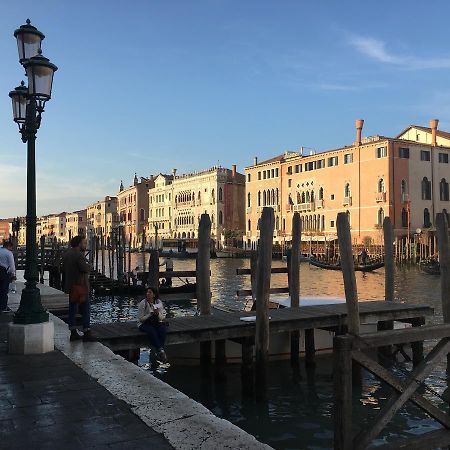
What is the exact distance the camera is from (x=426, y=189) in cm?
4328

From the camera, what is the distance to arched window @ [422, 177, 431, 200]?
43094mm

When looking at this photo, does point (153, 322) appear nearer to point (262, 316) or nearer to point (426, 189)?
point (262, 316)

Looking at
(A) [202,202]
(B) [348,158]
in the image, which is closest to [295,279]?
(B) [348,158]

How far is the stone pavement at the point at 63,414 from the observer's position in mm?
3291

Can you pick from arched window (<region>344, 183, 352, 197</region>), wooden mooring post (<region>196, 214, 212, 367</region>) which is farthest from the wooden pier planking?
arched window (<region>344, 183, 352, 197</region>)

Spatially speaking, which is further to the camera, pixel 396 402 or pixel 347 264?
pixel 347 264

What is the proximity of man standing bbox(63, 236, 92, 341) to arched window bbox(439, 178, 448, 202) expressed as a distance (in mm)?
42387

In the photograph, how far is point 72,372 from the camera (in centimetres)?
500

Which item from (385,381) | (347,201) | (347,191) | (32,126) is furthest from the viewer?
(347,191)

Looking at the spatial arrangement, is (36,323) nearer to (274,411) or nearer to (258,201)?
(274,411)

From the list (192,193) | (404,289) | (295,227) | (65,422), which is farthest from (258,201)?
(65,422)

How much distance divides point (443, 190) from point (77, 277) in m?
42.8

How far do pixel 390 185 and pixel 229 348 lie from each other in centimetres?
3457

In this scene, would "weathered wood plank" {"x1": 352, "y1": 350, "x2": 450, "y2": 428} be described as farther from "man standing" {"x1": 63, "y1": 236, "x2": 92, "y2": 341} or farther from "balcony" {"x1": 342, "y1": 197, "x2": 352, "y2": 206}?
"balcony" {"x1": 342, "y1": 197, "x2": 352, "y2": 206}
